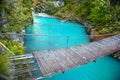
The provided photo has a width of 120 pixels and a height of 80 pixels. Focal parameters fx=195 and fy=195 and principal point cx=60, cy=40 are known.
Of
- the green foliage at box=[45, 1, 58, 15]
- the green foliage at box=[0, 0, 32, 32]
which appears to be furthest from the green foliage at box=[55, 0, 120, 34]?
the green foliage at box=[45, 1, 58, 15]

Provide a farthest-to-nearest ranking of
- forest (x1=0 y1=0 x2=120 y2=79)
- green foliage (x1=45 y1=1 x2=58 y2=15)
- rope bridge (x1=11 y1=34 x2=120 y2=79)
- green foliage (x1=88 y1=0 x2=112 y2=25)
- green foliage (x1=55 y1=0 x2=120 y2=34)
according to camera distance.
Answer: green foliage (x1=45 y1=1 x2=58 y2=15), green foliage (x1=88 y1=0 x2=112 y2=25), green foliage (x1=55 y1=0 x2=120 y2=34), forest (x1=0 y1=0 x2=120 y2=79), rope bridge (x1=11 y1=34 x2=120 y2=79)

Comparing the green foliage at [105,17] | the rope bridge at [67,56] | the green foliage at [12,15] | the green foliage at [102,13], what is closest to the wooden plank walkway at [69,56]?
the rope bridge at [67,56]

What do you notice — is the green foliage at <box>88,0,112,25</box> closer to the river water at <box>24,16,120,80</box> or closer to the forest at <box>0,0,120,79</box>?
the forest at <box>0,0,120,79</box>

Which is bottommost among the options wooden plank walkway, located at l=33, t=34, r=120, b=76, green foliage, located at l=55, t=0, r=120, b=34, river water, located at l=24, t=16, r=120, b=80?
river water, located at l=24, t=16, r=120, b=80

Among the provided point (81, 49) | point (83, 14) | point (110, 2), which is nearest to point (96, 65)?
point (81, 49)

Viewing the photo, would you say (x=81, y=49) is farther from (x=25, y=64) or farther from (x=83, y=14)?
(x=83, y=14)

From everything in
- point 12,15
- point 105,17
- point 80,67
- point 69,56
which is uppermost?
point 12,15

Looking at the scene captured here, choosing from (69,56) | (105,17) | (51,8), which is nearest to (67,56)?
(69,56)

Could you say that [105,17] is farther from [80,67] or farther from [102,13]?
[80,67]
